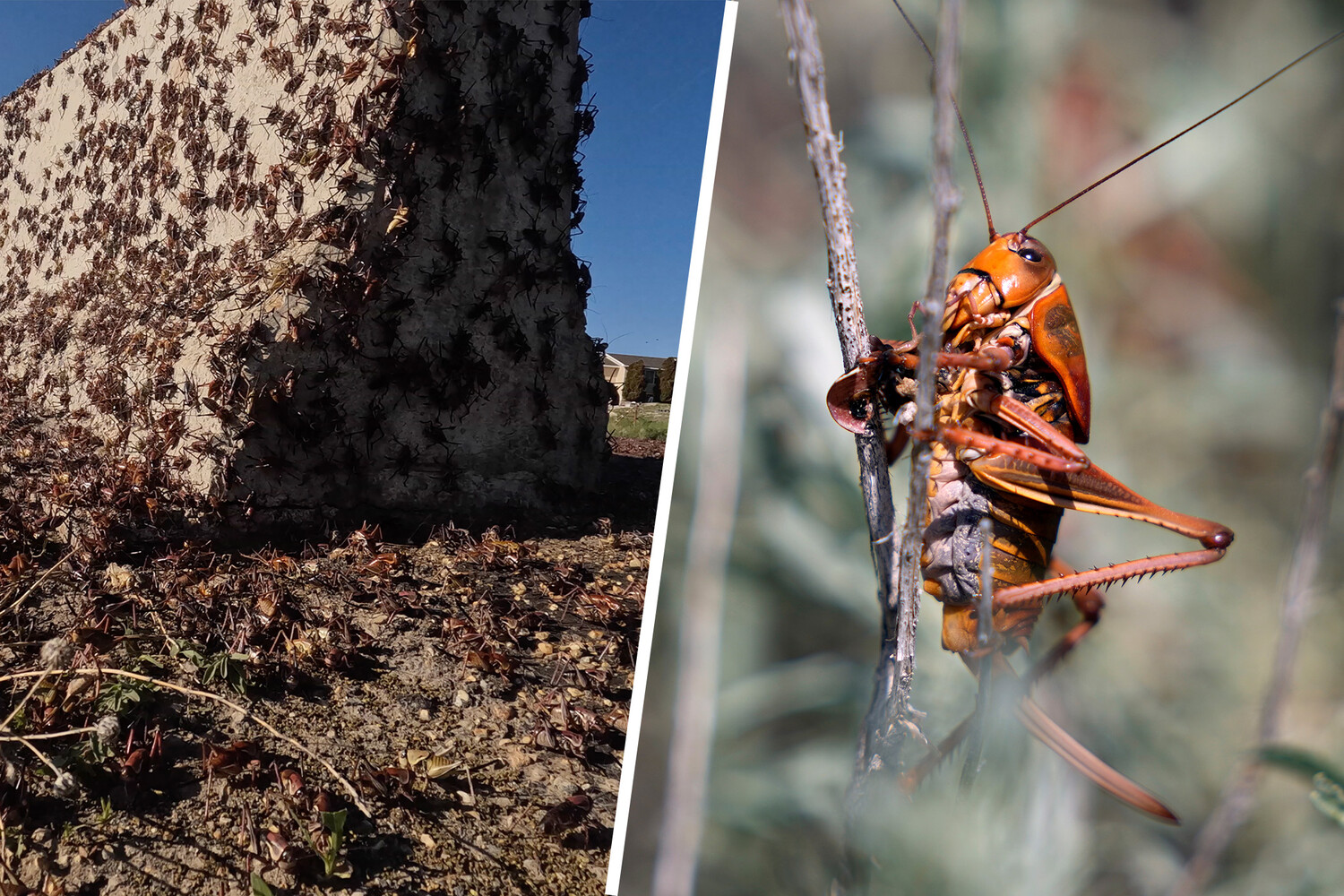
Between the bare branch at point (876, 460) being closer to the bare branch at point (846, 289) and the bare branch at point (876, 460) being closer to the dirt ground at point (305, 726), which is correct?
the bare branch at point (846, 289)

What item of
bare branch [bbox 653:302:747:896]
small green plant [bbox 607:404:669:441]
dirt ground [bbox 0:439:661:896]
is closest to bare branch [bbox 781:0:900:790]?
bare branch [bbox 653:302:747:896]

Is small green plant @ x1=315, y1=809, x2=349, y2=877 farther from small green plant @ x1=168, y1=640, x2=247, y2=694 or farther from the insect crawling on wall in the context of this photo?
the insect crawling on wall

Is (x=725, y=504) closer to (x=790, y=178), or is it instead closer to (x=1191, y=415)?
(x=790, y=178)

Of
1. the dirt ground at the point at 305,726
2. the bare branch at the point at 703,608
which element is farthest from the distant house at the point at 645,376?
the bare branch at the point at 703,608

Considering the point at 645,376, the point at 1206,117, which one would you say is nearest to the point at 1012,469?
the point at 1206,117

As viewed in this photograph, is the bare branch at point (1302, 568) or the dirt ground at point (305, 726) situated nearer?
the bare branch at point (1302, 568)

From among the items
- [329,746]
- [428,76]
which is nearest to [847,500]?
[329,746]
